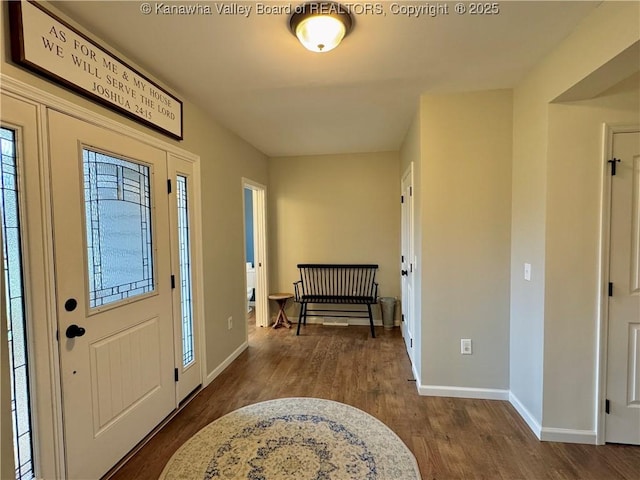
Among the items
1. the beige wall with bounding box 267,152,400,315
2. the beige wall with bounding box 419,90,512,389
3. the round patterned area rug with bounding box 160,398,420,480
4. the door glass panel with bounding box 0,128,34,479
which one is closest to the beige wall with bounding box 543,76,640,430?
the beige wall with bounding box 419,90,512,389

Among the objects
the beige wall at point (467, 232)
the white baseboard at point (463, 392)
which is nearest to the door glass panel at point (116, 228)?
the beige wall at point (467, 232)

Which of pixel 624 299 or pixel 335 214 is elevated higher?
pixel 335 214

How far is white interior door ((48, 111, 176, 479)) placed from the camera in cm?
156

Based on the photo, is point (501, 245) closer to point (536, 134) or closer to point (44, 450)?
point (536, 134)

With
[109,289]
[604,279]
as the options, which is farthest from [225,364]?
[604,279]

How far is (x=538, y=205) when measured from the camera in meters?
2.06

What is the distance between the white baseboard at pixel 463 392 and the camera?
2510 millimetres

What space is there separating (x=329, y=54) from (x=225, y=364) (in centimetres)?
290

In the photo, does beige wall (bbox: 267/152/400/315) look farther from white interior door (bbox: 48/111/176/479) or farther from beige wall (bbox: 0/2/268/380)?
white interior door (bbox: 48/111/176/479)

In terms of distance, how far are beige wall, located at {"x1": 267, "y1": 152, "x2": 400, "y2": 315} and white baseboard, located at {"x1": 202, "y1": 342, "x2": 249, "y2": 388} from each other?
129cm

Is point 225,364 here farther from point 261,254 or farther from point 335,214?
point 335,214

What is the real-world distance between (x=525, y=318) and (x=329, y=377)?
1.71m

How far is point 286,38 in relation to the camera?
1.75m

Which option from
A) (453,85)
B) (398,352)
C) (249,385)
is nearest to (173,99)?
(453,85)
